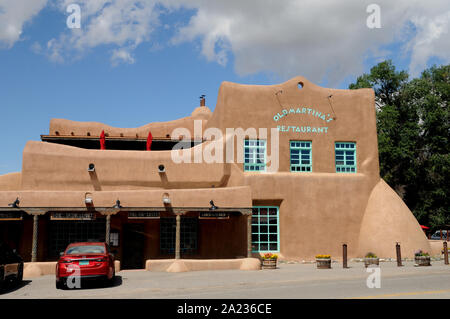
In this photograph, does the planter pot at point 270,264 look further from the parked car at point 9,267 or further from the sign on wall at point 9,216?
the sign on wall at point 9,216

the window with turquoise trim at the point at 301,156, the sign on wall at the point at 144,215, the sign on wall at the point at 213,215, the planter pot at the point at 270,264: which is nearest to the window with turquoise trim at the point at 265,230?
the window with turquoise trim at the point at 301,156

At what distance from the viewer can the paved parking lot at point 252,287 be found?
11.2 meters

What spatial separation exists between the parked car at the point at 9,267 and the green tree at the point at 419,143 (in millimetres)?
27667

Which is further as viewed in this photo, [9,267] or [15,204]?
[15,204]

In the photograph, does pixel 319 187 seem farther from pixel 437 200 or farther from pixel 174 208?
pixel 437 200

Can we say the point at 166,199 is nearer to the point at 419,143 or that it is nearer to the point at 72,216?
the point at 72,216

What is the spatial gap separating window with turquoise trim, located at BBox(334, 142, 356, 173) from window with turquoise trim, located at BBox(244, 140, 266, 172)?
13.9 feet

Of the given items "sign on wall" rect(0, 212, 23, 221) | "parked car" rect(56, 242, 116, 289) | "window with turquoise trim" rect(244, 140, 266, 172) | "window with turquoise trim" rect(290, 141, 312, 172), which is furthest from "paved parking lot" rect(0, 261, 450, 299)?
"window with turquoise trim" rect(290, 141, 312, 172)

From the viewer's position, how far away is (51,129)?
30.2m

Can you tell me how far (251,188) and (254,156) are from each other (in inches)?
77.6

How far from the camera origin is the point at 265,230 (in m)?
23.2

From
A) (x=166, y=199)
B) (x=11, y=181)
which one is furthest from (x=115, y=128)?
(x=166, y=199)
